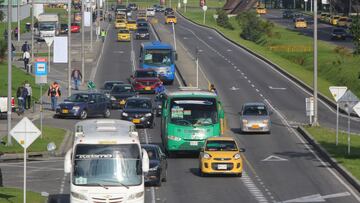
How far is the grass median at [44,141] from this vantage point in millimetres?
45656

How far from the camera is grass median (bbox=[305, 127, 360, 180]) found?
41625 mm

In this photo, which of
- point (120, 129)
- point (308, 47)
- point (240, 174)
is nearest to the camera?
point (120, 129)

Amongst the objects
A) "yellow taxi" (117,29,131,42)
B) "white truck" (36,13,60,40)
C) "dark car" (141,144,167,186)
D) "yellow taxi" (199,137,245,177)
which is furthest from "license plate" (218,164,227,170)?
"yellow taxi" (117,29,131,42)

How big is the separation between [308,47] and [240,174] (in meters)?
71.6

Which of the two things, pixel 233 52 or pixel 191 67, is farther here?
pixel 233 52

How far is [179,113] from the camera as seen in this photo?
45438 mm

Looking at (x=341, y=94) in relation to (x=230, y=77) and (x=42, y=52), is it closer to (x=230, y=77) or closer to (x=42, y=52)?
(x=230, y=77)

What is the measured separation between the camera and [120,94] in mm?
66938

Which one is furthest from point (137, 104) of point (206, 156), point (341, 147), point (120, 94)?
point (206, 156)

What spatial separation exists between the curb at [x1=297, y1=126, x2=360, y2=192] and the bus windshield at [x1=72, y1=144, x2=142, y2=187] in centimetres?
1194

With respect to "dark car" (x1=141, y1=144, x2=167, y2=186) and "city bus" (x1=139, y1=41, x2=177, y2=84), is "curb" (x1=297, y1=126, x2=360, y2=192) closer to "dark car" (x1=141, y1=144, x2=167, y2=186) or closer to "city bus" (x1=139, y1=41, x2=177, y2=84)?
"dark car" (x1=141, y1=144, x2=167, y2=186)

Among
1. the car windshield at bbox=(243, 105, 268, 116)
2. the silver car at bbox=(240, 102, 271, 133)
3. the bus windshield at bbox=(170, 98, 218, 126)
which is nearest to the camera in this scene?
the bus windshield at bbox=(170, 98, 218, 126)

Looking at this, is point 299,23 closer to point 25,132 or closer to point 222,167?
point 222,167

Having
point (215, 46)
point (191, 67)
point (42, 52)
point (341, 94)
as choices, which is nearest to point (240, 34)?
point (215, 46)
